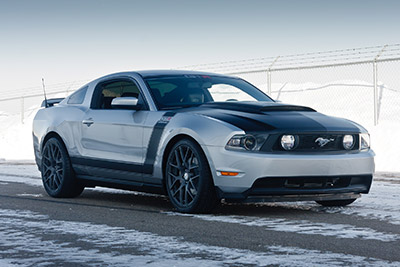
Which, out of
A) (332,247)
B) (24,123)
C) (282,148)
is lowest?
(24,123)

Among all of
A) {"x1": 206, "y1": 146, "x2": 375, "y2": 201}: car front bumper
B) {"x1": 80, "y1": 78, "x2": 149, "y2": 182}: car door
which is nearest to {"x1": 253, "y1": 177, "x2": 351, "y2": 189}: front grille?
{"x1": 206, "y1": 146, "x2": 375, "y2": 201}: car front bumper

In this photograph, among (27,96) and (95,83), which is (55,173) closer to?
(95,83)

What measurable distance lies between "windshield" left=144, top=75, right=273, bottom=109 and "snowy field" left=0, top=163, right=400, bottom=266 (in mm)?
1118

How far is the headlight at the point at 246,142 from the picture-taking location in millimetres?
6707

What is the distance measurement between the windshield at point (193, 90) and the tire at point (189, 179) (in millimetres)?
730

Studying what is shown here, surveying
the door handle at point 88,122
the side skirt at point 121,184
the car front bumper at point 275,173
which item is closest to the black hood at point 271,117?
the car front bumper at point 275,173

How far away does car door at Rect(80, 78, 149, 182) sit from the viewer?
772 centimetres

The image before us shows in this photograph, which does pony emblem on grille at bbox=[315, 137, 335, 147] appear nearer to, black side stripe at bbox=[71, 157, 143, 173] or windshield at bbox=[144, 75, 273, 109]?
windshield at bbox=[144, 75, 273, 109]

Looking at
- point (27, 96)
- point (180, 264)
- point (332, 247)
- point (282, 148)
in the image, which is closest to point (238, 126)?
point (282, 148)

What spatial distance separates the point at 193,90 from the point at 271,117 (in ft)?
4.26

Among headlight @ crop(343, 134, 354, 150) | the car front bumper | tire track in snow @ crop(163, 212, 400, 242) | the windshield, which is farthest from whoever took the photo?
the windshield

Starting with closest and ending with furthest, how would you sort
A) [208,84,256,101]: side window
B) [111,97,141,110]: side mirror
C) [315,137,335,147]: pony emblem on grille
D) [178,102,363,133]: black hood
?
[178,102,363,133]: black hood → [315,137,335,147]: pony emblem on grille → [111,97,141,110]: side mirror → [208,84,256,101]: side window

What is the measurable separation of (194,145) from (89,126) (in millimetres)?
1933

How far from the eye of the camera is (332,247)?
17.0ft
